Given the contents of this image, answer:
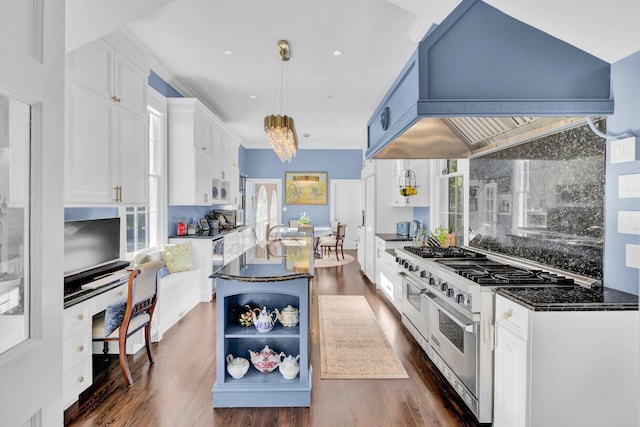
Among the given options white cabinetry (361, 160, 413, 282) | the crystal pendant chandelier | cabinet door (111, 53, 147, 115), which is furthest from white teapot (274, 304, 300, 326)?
white cabinetry (361, 160, 413, 282)

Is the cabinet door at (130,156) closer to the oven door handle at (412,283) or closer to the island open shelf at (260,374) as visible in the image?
the island open shelf at (260,374)

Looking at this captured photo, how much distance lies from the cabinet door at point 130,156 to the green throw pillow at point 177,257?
127 centimetres

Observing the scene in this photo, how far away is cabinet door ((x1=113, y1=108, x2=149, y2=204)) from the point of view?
2.90 metres

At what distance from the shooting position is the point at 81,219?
9.27ft

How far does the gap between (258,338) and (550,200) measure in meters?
2.25

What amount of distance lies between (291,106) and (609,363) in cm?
508

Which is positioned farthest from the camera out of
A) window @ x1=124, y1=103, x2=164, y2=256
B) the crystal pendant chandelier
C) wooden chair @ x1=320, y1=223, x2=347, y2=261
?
wooden chair @ x1=320, y1=223, x2=347, y2=261

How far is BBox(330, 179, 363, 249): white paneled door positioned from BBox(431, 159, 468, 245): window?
4.77 meters

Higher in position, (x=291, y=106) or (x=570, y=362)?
(x=291, y=106)

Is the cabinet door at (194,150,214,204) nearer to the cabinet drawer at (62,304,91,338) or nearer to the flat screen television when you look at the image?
the flat screen television

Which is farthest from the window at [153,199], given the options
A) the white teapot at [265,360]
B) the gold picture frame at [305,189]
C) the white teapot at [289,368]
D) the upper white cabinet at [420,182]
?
the gold picture frame at [305,189]

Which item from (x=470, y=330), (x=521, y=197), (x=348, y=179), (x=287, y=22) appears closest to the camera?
(x=470, y=330)

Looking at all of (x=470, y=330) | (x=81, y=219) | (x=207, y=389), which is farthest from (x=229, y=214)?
(x=470, y=330)

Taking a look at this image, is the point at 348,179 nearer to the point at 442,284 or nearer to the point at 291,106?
the point at 291,106
